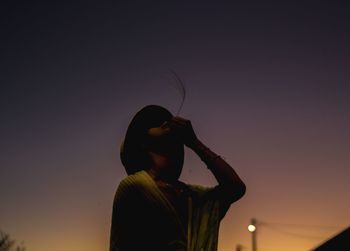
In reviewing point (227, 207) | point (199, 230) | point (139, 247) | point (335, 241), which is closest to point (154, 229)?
point (139, 247)

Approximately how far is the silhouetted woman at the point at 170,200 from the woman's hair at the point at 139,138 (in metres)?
0.06

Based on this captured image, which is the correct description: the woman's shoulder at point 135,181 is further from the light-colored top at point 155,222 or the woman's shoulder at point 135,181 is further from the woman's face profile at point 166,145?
the woman's face profile at point 166,145

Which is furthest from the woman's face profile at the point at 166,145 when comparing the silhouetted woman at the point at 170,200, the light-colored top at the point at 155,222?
the light-colored top at the point at 155,222

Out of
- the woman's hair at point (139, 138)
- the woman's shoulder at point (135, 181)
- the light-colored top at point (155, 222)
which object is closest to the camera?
the light-colored top at point (155, 222)

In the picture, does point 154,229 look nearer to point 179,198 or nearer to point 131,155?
point 179,198

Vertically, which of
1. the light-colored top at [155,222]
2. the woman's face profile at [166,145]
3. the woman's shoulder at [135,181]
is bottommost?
the light-colored top at [155,222]

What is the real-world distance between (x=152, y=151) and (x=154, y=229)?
2.09 ft

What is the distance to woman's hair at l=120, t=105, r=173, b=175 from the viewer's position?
3.03 metres

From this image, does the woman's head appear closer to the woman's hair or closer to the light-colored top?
the woman's hair

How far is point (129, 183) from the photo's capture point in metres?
2.72

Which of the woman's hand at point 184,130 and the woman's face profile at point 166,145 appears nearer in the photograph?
the woman's hand at point 184,130

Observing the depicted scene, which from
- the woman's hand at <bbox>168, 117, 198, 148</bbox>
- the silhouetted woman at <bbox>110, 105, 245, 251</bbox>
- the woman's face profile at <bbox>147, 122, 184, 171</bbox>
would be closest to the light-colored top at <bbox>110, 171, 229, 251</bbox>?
the silhouetted woman at <bbox>110, 105, 245, 251</bbox>

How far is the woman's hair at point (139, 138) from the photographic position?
3027mm

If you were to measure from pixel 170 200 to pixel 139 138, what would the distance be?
612 millimetres
